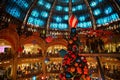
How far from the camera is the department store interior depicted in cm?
2730

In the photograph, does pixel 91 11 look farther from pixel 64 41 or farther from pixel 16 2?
pixel 16 2

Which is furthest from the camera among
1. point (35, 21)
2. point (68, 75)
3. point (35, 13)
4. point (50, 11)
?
point (50, 11)

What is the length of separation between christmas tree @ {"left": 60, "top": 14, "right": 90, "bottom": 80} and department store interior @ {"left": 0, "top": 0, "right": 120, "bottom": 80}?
178 inches

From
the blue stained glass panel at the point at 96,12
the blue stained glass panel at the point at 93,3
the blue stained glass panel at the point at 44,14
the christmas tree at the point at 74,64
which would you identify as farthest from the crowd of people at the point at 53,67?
the christmas tree at the point at 74,64

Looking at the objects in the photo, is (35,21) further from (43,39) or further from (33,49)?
(33,49)

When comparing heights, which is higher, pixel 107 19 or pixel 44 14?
pixel 44 14

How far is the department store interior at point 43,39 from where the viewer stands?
89.6 ft

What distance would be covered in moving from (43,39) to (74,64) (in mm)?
28554

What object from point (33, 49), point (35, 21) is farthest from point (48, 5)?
point (33, 49)

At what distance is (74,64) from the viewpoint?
13.7 meters

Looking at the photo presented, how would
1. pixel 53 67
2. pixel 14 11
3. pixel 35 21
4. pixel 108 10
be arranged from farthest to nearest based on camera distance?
pixel 35 21
pixel 108 10
pixel 53 67
pixel 14 11

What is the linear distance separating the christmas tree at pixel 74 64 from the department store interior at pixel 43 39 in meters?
4.51

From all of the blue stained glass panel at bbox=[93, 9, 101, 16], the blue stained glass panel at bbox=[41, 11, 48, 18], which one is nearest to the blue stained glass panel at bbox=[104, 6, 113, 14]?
the blue stained glass panel at bbox=[93, 9, 101, 16]

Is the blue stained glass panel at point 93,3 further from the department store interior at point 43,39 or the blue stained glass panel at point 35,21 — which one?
the blue stained glass panel at point 35,21
